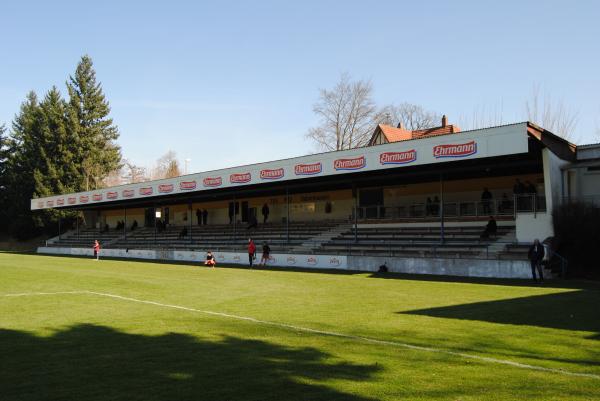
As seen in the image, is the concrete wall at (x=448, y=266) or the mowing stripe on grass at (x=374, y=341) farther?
the concrete wall at (x=448, y=266)

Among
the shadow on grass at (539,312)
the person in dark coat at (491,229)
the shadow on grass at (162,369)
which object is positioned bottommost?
the shadow on grass at (539,312)

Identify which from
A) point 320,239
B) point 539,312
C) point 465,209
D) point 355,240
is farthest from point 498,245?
point 320,239

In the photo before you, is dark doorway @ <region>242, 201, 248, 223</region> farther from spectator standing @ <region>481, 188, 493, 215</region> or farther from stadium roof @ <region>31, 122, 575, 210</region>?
spectator standing @ <region>481, 188, 493, 215</region>

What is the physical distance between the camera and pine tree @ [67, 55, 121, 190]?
71.2 m

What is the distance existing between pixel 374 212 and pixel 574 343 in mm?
22144

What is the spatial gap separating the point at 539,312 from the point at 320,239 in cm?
2098

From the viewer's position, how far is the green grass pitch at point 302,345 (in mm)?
5812

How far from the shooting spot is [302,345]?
8.18m

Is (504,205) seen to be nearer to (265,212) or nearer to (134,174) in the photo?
(265,212)

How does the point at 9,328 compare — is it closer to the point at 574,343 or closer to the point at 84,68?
the point at 574,343

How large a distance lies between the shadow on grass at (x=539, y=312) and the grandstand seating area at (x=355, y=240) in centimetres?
720

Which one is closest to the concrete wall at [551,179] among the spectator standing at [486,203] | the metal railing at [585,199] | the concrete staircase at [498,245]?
the metal railing at [585,199]

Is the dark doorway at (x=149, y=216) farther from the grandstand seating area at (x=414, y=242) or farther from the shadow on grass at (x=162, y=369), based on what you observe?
the shadow on grass at (x=162, y=369)

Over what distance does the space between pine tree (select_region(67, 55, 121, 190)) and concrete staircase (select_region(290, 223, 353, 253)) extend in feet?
162
